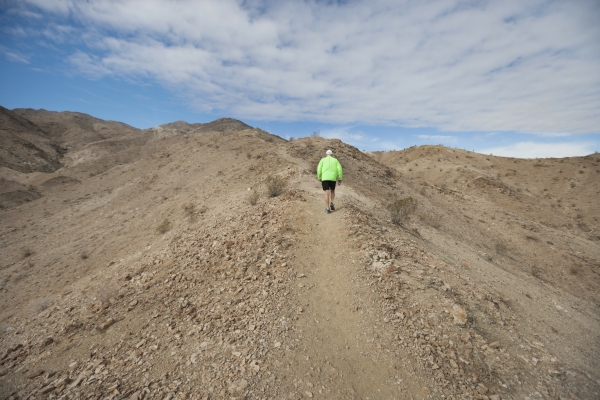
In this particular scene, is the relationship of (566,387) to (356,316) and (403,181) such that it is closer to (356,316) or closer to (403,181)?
(356,316)

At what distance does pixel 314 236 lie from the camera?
6.80 m

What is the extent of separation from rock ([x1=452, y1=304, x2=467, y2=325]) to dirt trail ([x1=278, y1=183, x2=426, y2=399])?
4.30ft

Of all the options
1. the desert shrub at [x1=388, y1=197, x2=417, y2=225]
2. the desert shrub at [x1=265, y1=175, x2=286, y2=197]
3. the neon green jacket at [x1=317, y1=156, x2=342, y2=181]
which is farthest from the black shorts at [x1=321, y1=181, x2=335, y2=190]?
the desert shrub at [x1=388, y1=197, x2=417, y2=225]

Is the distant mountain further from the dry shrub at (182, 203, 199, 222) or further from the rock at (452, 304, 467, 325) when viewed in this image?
the rock at (452, 304, 467, 325)

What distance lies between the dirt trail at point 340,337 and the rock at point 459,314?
1.31 meters

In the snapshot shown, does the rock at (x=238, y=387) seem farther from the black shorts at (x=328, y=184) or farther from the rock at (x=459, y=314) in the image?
the black shorts at (x=328, y=184)

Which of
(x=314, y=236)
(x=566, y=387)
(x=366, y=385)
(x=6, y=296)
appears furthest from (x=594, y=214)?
(x=6, y=296)

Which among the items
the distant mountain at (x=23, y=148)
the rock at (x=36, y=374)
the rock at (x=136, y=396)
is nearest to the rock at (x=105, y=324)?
the rock at (x=36, y=374)

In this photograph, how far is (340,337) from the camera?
14.3 ft

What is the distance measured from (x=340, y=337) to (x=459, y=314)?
7.38 feet

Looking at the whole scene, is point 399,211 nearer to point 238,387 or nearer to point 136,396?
point 238,387

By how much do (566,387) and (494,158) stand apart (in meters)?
33.5

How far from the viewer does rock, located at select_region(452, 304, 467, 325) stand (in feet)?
14.9

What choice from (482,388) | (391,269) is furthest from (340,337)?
(482,388)
